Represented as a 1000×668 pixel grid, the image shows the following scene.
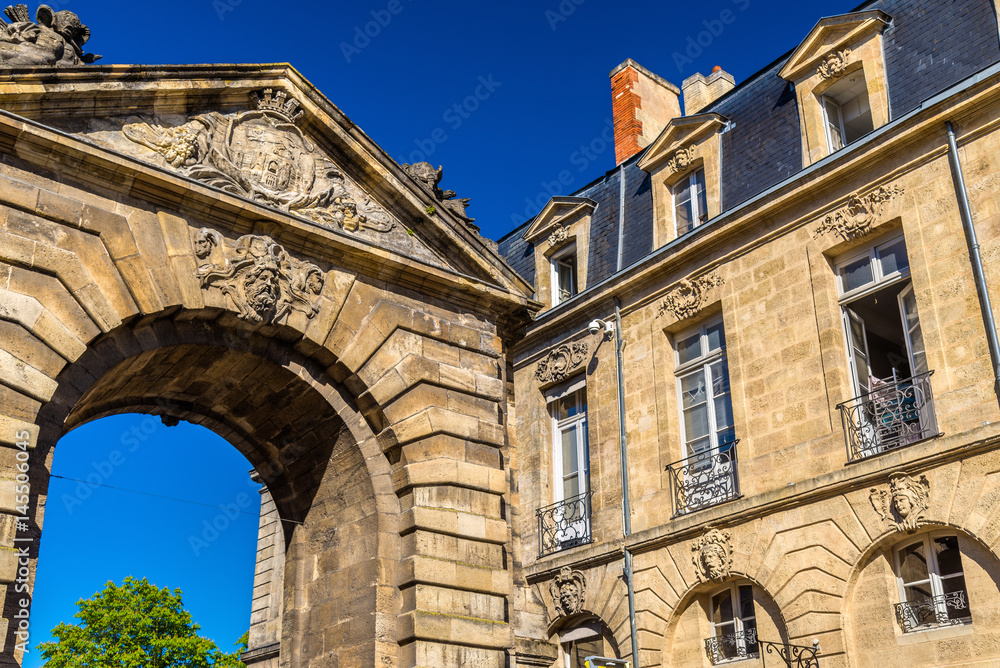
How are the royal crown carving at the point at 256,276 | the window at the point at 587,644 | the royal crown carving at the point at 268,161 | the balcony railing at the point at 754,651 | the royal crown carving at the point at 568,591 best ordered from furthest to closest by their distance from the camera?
the royal crown carving at the point at 568,591 → the window at the point at 587,644 → the balcony railing at the point at 754,651 → the royal crown carving at the point at 268,161 → the royal crown carving at the point at 256,276

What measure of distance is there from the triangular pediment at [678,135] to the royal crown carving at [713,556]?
538 centimetres

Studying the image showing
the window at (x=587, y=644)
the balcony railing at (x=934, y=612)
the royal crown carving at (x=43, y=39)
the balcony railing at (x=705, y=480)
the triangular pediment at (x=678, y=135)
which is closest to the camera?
the royal crown carving at (x=43, y=39)

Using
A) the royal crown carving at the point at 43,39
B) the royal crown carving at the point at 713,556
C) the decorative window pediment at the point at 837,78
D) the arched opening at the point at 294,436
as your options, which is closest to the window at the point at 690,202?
the decorative window pediment at the point at 837,78

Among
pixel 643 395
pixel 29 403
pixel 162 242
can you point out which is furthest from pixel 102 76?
pixel 643 395

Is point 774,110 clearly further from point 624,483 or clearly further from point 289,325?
point 289,325

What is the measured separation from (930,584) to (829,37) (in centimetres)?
657

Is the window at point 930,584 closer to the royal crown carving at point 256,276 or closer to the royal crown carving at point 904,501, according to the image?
the royal crown carving at point 904,501

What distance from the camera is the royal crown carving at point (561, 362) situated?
567 inches

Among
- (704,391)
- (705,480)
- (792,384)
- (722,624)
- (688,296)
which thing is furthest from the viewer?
(688,296)

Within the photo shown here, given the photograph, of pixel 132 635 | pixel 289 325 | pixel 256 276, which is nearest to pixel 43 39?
pixel 256 276

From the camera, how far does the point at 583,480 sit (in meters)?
13.9

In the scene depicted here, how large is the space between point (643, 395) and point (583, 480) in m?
1.58

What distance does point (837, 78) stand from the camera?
1213 cm

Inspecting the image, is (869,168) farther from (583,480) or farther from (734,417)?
(583,480)
